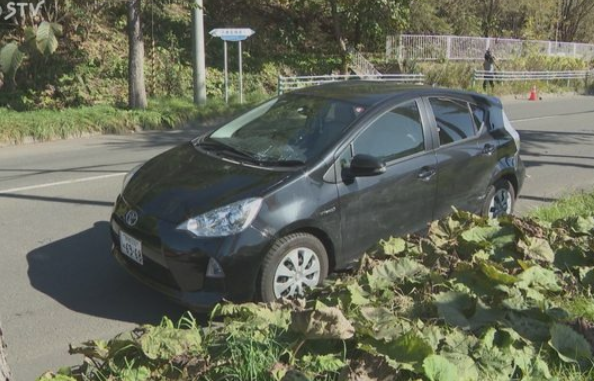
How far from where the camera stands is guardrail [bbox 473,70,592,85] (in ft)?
87.4

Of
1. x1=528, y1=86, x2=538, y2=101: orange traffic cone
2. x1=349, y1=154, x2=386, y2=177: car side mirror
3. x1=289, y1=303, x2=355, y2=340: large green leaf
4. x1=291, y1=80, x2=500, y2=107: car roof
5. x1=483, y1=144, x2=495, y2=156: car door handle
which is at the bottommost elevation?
x1=528, y1=86, x2=538, y2=101: orange traffic cone

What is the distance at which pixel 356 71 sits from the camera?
2447 cm

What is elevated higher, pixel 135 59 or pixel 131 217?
pixel 135 59

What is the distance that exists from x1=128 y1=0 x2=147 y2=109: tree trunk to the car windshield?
908 cm

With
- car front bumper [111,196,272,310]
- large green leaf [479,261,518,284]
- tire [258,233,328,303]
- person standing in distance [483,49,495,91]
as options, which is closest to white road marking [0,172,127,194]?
car front bumper [111,196,272,310]

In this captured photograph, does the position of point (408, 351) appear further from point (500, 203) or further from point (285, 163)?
point (500, 203)

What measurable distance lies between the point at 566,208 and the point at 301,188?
13.3ft

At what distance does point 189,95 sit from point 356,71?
893cm

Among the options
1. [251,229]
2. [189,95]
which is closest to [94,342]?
[251,229]

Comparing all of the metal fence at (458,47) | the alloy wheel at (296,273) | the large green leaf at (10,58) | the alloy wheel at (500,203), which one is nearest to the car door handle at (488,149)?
the alloy wheel at (500,203)

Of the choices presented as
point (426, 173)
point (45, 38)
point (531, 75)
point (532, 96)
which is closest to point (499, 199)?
point (426, 173)

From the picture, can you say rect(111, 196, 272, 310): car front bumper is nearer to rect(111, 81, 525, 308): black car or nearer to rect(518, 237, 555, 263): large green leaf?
rect(111, 81, 525, 308): black car

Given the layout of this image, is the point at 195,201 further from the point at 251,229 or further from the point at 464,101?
the point at 464,101

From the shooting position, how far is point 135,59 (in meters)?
14.3
